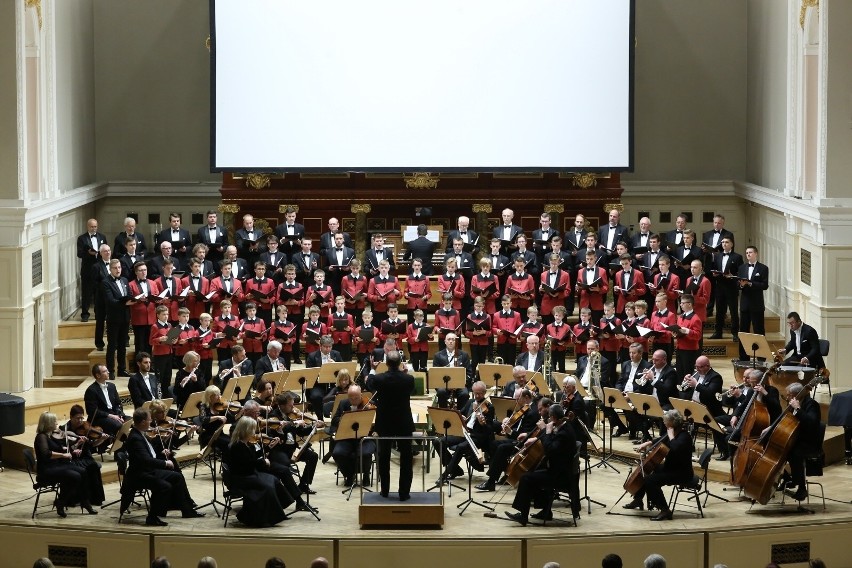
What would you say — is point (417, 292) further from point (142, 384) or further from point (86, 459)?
point (86, 459)

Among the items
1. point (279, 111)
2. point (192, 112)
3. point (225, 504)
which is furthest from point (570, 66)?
point (225, 504)

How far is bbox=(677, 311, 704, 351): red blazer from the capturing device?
17422 millimetres

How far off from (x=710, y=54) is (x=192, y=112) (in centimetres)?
800

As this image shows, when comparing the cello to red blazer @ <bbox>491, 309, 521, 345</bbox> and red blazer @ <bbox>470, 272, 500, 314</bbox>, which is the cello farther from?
red blazer @ <bbox>470, 272, 500, 314</bbox>

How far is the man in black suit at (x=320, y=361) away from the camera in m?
16.6

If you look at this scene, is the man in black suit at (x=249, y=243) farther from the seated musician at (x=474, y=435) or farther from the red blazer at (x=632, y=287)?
the seated musician at (x=474, y=435)

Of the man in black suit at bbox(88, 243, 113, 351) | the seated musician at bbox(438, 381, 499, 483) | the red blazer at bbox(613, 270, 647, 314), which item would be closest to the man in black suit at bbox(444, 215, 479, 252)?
the red blazer at bbox(613, 270, 647, 314)

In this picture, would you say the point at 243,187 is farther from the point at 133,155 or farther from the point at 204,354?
the point at 204,354

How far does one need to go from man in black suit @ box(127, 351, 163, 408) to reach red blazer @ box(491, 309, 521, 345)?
424 cm

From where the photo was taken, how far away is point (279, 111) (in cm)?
2158

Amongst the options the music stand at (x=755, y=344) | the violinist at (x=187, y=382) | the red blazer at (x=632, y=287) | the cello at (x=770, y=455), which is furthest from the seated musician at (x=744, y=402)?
the violinist at (x=187, y=382)

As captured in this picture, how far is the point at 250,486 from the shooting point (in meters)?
13.3

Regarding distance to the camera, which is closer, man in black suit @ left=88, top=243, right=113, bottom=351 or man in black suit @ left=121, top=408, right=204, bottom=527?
man in black suit @ left=121, top=408, right=204, bottom=527

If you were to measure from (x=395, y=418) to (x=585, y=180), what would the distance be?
896 centimetres
